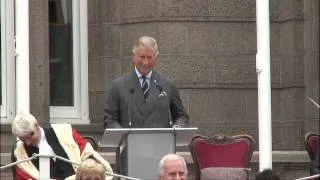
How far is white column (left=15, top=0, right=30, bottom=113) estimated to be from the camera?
12.2m

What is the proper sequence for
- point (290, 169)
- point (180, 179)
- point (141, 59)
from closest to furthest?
point (180, 179) → point (141, 59) → point (290, 169)

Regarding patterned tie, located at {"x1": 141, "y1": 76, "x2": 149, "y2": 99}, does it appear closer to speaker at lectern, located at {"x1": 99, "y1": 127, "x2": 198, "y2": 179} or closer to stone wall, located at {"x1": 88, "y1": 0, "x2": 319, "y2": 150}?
speaker at lectern, located at {"x1": 99, "y1": 127, "x2": 198, "y2": 179}

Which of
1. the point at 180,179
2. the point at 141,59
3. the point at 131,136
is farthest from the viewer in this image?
the point at 141,59

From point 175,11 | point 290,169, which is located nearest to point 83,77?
point 175,11

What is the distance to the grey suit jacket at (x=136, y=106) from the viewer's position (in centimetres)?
1071

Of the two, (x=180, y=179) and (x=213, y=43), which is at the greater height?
(x=213, y=43)

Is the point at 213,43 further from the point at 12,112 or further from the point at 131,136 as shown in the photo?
the point at 131,136

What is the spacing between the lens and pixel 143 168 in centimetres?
1012

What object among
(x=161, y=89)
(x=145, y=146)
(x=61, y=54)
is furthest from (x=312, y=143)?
(x=61, y=54)

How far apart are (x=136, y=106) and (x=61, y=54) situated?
11.8 feet

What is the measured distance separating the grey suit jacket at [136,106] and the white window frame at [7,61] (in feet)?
10.1

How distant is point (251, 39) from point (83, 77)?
1.94 metres

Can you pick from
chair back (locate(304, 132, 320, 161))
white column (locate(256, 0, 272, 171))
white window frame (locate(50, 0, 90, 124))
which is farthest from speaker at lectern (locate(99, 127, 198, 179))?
white window frame (locate(50, 0, 90, 124))

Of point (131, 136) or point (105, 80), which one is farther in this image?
point (105, 80)
